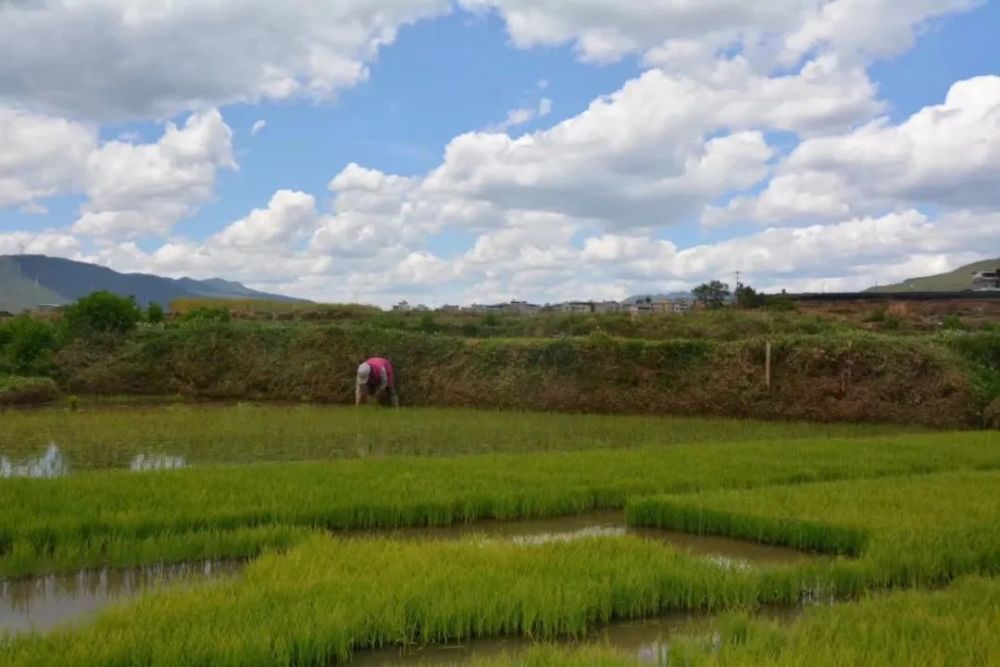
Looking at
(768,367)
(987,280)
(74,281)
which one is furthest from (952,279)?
(74,281)

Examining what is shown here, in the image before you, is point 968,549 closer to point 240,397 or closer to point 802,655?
point 802,655

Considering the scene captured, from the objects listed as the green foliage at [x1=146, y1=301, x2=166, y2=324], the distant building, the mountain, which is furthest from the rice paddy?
the mountain

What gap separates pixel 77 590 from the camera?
15.0ft

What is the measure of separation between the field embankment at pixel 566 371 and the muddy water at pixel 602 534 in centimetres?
934

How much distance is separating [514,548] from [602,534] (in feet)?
3.07

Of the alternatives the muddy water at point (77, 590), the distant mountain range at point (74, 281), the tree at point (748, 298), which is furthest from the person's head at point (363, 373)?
the distant mountain range at point (74, 281)

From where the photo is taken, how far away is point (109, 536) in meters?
5.36

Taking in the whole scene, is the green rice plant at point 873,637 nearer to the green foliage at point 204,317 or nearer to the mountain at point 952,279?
the green foliage at point 204,317

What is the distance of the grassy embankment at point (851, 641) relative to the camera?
10.5ft

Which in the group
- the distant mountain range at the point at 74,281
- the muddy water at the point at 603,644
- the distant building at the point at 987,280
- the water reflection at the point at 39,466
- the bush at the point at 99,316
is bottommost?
the muddy water at the point at 603,644

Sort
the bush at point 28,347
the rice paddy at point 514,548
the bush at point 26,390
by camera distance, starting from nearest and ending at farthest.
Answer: the rice paddy at point 514,548
the bush at point 26,390
the bush at point 28,347

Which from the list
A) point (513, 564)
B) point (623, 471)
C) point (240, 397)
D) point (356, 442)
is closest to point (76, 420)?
point (356, 442)

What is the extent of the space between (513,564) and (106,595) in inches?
86.1

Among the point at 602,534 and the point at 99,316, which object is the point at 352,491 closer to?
the point at 602,534
